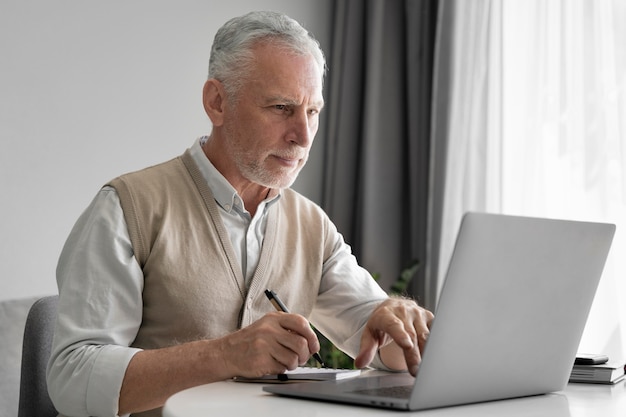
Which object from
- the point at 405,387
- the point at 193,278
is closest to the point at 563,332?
the point at 405,387

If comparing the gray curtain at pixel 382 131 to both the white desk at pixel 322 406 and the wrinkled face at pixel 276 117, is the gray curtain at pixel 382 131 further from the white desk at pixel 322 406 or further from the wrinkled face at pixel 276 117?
the white desk at pixel 322 406

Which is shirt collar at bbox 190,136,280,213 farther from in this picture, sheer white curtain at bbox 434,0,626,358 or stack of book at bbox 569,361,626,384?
sheer white curtain at bbox 434,0,626,358

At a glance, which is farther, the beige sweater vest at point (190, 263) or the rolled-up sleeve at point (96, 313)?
the beige sweater vest at point (190, 263)

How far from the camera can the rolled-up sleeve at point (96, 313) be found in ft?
4.41

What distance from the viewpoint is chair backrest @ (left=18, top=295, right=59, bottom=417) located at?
1.71 metres

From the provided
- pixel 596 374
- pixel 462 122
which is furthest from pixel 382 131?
pixel 596 374

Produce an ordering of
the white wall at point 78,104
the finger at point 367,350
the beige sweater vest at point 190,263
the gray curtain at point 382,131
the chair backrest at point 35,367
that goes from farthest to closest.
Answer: the gray curtain at point 382,131 < the white wall at point 78,104 < the chair backrest at point 35,367 < the beige sweater vest at point 190,263 < the finger at point 367,350

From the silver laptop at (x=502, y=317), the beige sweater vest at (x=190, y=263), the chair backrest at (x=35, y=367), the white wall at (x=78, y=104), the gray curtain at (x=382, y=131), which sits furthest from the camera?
the gray curtain at (x=382, y=131)

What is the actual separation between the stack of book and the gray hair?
0.80m

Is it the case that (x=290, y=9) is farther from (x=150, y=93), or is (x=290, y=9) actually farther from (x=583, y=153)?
(x=583, y=153)

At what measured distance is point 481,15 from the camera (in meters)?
3.08

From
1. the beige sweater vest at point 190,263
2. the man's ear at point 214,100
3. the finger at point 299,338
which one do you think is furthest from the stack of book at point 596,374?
the man's ear at point 214,100

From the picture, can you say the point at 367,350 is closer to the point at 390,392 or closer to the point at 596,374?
the point at 390,392

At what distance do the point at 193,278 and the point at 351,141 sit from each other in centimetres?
202
